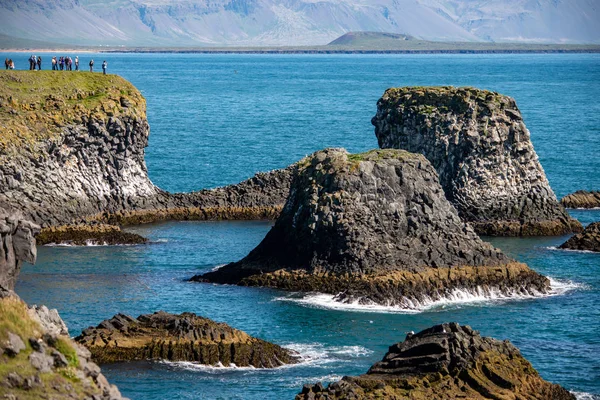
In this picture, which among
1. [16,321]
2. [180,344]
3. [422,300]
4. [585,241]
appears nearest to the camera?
[16,321]

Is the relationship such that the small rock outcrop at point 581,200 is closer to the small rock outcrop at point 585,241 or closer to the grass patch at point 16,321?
the small rock outcrop at point 585,241

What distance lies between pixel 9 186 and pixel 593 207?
38828 mm

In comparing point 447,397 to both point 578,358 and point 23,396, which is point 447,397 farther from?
point 23,396

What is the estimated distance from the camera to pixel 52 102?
83.1 meters

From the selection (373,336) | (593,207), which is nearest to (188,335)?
(373,336)

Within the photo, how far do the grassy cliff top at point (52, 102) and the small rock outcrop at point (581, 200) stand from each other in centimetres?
2909

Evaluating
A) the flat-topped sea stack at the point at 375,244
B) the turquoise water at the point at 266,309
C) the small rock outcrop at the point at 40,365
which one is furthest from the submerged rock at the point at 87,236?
the small rock outcrop at the point at 40,365

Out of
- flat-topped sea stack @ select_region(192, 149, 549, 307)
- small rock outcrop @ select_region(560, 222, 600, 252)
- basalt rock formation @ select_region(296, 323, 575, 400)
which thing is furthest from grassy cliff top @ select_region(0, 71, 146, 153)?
basalt rock formation @ select_region(296, 323, 575, 400)

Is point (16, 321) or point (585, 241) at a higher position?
point (16, 321)

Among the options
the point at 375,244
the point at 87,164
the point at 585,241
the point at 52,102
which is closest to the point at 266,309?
the point at 375,244

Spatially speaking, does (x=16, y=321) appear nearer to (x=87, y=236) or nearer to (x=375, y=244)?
(x=375, y=244)

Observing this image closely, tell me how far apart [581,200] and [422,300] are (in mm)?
34960

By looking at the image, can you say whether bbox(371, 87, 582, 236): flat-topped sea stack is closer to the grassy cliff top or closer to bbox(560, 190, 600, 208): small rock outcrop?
bbox(560, 190, 600, 208): small rock outcrop

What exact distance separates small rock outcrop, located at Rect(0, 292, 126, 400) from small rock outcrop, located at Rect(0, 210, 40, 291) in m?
2.80
